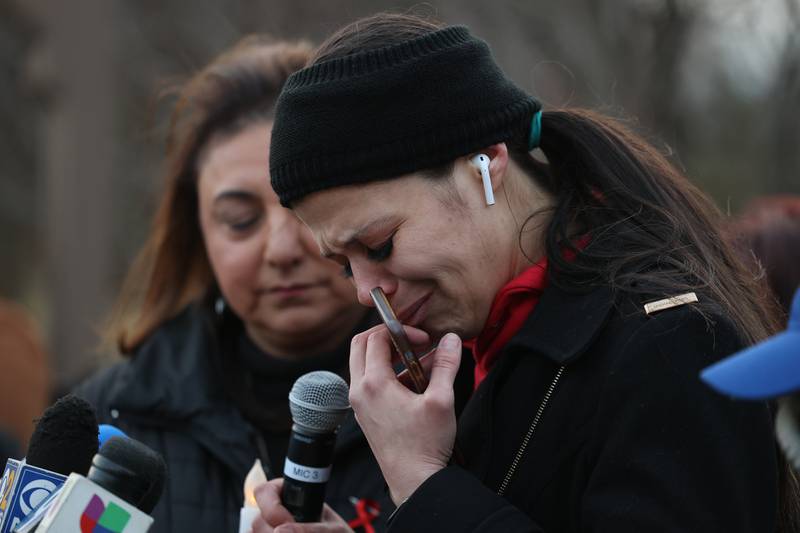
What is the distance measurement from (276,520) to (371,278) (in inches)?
21.6

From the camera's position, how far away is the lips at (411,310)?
2.27m

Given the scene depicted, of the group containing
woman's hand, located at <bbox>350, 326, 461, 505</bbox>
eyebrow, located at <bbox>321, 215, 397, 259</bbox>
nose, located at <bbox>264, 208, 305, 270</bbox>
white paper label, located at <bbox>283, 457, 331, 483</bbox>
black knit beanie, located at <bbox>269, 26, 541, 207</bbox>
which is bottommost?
white paper label, located at <bbox>283, 457, 331, 483</bbox>

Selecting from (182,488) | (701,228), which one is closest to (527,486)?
(701,228)

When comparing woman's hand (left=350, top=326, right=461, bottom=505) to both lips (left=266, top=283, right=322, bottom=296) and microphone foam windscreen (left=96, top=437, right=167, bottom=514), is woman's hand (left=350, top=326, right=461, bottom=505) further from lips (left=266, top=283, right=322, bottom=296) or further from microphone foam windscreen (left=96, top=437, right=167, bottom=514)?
lips (left=266, top=283, right=322, bottom=296)

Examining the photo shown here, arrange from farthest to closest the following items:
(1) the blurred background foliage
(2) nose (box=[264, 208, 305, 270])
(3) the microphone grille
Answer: (1) the blurred background foliage < (2) nose (box=[264, 208, 305, 270]) < (3) the microphone grille

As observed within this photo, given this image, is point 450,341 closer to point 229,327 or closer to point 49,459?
point 49,459

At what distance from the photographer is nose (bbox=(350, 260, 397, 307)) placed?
2.26 meters

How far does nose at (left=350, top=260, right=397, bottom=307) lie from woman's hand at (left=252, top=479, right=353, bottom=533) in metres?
0.47

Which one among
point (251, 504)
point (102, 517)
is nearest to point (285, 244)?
point (251, 504)

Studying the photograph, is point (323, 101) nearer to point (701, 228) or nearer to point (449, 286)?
point (449, 286)

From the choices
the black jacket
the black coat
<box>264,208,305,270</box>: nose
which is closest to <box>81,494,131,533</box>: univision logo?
the black coat

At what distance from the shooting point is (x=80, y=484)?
1.59 metres

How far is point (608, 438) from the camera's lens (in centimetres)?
197

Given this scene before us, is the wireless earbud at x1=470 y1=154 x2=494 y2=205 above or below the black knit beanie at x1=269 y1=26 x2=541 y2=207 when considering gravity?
below
